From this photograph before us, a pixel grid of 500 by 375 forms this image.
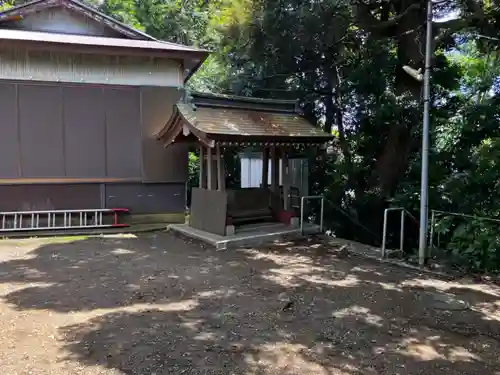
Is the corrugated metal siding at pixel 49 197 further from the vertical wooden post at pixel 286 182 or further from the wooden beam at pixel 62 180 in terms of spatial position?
the vertical wooden post at pixel 286 182

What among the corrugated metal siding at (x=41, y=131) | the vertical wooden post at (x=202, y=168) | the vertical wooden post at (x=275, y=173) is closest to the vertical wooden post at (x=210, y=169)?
the vertical wooden post at (x=202, y=168)

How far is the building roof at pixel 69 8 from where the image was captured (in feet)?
36.8

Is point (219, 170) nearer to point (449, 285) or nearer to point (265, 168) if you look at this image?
point (265, 168)

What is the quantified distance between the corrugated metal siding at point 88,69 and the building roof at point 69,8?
1.37m

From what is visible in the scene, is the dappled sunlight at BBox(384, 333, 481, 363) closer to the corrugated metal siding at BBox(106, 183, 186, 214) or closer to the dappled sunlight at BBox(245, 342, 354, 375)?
the dappled sunlight at BBox(245, 342, 354, 375)

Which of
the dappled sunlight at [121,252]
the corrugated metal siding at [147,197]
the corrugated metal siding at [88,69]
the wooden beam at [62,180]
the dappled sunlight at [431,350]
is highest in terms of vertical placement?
the corrugated metal siding at [88,69]

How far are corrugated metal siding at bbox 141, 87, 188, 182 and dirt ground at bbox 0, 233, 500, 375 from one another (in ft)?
11.6

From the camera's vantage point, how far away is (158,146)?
11180 millimetres

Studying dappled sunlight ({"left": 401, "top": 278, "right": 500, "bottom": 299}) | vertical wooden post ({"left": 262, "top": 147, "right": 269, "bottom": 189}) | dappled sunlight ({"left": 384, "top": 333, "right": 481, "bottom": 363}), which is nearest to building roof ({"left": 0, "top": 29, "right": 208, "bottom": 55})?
vertical wooden post ({"left": 262, "top": 147, "right": 269, "bottom": 189})

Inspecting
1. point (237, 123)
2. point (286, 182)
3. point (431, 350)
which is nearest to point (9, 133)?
point (237, 123)

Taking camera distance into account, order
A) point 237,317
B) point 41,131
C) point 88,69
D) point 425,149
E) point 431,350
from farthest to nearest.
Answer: point 88,69 < point 41,131 < point 425,149 < point 237,317 < point 431,350

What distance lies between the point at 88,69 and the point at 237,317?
8149mm

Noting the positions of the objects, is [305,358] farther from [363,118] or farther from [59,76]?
[59,76]

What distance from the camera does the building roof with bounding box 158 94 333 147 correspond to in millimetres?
8711
